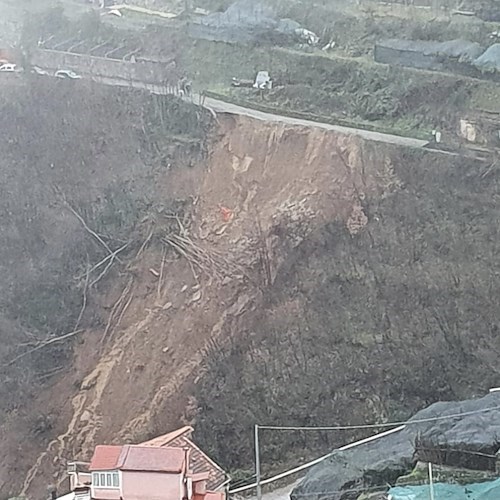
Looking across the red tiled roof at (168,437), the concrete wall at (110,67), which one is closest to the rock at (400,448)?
the red tiled roof at (168,437)

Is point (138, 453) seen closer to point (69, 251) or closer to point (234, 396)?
point (234, 396)

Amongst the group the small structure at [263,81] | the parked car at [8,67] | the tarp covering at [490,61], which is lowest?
the small structure at [263,81]

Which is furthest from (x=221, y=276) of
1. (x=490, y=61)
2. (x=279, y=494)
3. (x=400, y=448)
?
(x=490, y=61)

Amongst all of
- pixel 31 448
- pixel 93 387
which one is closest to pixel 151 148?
pixel 93 387

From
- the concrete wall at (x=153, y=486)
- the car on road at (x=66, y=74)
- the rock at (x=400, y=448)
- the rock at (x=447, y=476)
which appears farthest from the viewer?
the car on road at (x=66, y=74)

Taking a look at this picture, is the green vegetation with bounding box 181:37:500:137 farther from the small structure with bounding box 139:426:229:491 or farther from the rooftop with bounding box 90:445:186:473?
the rooftop with bounding box 90:445:186:473

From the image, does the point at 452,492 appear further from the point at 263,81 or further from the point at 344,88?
the point at 263,81

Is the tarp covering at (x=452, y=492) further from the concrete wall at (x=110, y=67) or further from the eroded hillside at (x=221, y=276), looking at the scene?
the concrete wall at (x=110, y=67)
